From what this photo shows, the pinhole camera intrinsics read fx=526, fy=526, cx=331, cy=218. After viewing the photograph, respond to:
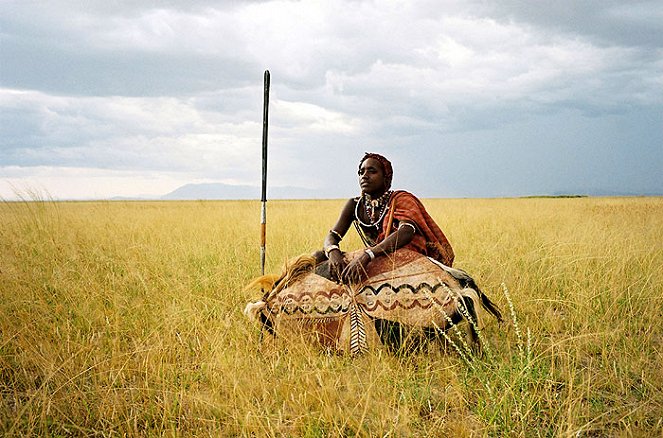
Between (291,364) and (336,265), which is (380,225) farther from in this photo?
(291,364)

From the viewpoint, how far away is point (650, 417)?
3.02m

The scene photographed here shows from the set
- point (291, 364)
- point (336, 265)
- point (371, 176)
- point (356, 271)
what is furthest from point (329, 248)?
point (291, 364)

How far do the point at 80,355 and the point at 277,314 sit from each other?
1.44 metres

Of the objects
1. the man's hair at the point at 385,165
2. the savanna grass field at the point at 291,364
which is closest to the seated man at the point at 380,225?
the man's hair at the point at 385,165

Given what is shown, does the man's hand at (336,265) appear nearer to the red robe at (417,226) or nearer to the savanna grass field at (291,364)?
the red robe at (417,226)

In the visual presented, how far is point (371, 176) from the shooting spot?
4.25 meters

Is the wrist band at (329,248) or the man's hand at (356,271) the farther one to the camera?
the wrist band at (329,248)

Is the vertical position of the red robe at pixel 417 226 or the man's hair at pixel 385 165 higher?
the man's hair at pixel 385 165

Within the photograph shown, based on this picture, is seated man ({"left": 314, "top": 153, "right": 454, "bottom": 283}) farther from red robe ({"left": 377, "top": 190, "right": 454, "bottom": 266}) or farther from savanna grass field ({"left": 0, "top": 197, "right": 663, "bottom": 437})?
savanna grass field ({"left": 0, "top": 197, "right": 663, "bottom": 437})

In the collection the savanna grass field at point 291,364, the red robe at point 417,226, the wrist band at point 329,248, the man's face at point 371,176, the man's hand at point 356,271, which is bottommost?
the savanna grass field at point 291,364

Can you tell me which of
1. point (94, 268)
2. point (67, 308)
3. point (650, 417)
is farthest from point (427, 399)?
point (94, 268)

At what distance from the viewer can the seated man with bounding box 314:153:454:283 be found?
401 cm

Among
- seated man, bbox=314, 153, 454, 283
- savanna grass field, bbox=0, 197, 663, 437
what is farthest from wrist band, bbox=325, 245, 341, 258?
savanna grass field, bbox=0, 197, 663, 437

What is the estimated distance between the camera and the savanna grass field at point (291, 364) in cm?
282
